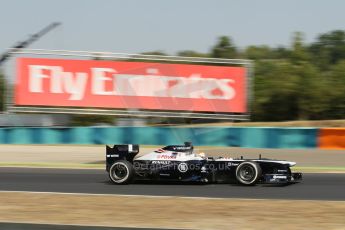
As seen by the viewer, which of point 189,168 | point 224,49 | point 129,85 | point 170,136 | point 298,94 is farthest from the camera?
point 224,49

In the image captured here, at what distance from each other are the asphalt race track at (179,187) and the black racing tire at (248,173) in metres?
0.14

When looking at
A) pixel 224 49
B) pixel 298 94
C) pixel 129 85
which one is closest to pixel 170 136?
pixel 129 85

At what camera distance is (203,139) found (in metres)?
22.3

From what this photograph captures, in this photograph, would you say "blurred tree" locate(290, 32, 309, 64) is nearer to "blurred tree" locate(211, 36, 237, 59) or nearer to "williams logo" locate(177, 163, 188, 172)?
"blurred tree" locate(211, 36, 237, 59)

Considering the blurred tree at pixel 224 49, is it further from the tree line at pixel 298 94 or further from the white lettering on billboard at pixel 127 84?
the white lettering on billboard at pixel 127 84

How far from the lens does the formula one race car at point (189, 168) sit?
11938 mm

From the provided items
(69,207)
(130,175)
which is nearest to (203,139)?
(130,175)

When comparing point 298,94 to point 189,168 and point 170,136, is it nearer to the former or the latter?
point 170,136

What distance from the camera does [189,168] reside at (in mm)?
12406

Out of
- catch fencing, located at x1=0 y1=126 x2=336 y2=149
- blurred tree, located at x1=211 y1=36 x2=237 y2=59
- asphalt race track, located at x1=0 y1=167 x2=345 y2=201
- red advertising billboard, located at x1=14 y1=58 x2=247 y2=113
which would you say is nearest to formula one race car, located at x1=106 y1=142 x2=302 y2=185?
asphalt race track, located at x1=0 y1=167 x2=345 y2=201

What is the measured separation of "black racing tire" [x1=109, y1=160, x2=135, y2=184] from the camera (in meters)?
12.7

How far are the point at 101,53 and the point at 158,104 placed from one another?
9.01ft

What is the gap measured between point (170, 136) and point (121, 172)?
9.79 metres

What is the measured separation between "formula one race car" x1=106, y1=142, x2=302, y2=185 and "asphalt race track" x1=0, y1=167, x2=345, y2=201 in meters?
0.17
